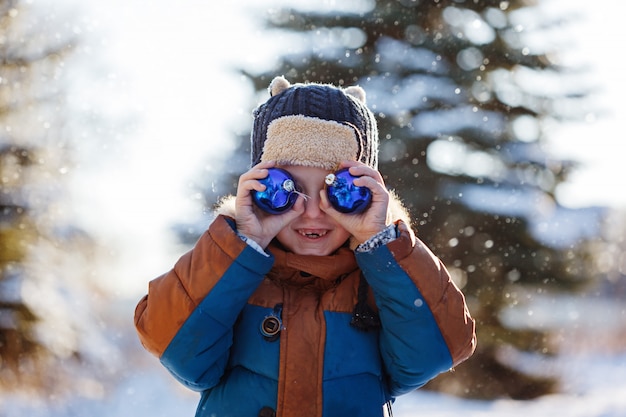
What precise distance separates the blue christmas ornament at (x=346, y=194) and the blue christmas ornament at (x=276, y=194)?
11 centimetres

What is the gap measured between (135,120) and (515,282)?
6.69 meters

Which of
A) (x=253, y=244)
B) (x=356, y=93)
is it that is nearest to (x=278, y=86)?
(x=356, y=93)

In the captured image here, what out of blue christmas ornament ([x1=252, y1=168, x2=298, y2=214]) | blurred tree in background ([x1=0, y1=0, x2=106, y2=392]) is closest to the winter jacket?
blue christmas ornament ([x1=252, y1=168, x2=298, y2=214])

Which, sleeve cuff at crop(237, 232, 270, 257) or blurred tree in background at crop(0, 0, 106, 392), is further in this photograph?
blurred tree in background at crop(0, 0, 106, 392)

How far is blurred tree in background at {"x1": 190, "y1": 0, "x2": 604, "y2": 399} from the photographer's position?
779cm

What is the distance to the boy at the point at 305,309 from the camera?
6.06 ft

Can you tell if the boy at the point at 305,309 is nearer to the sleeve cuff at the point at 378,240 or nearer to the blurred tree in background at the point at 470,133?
the sleeve cuff at the point at 378,240

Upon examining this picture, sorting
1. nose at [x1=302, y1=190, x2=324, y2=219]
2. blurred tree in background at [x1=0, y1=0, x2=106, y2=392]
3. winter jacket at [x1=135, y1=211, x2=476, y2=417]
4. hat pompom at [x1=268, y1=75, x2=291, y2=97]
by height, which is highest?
hat pompom at [x1=268, y1=75, x2=291, y2=97]

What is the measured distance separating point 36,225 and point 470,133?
19.0 feet

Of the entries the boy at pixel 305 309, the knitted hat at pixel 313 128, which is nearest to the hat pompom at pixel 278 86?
the knitted hat at pixel 313 128

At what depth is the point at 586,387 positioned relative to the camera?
8.82m

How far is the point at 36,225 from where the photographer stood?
28.3 ft

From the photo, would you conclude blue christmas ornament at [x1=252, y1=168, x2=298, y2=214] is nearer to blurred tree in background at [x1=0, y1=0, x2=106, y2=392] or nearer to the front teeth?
the front teeth

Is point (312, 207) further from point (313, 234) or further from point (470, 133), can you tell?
point (470, 133)
